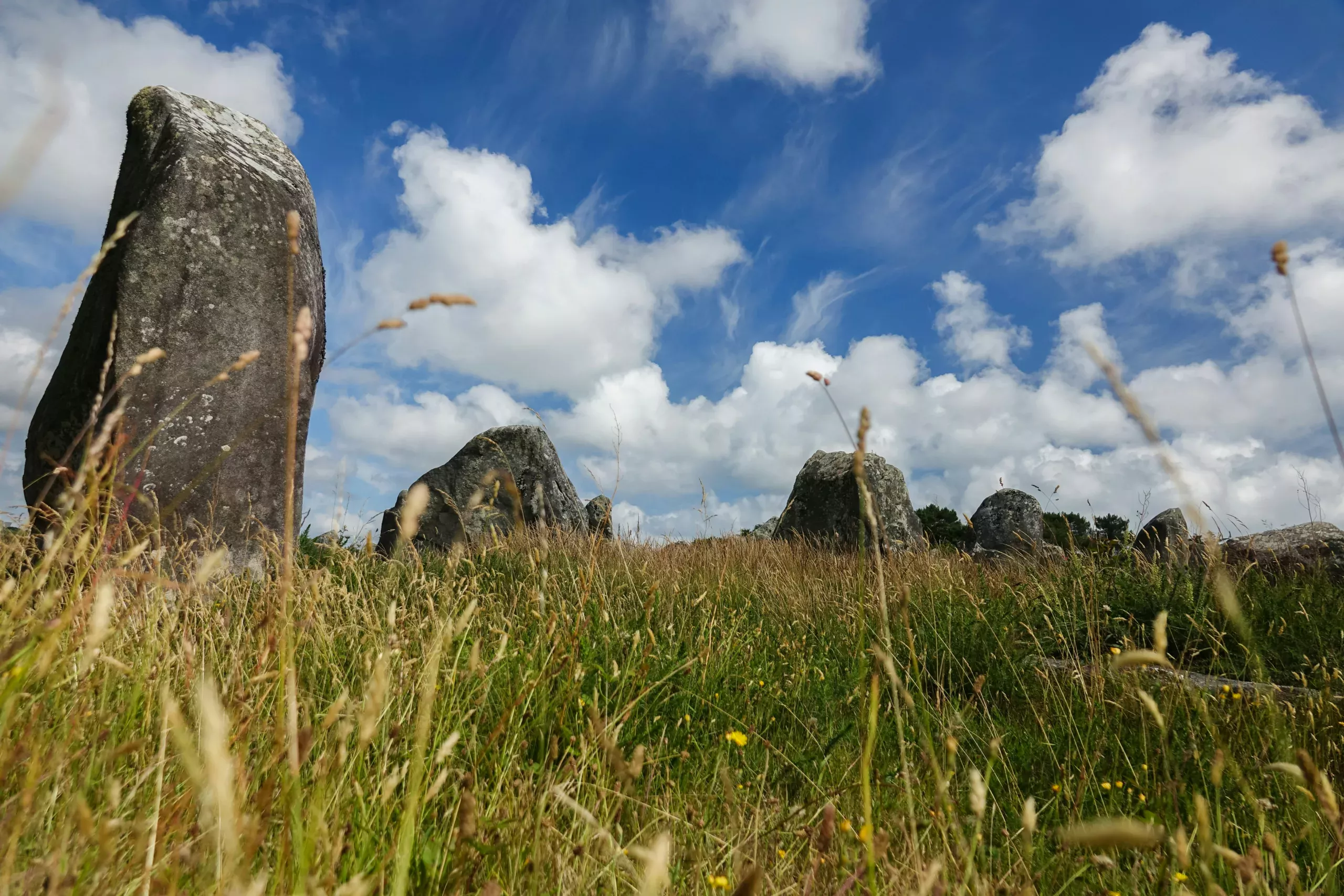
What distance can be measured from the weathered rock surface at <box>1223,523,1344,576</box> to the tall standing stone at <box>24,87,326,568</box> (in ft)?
25.7

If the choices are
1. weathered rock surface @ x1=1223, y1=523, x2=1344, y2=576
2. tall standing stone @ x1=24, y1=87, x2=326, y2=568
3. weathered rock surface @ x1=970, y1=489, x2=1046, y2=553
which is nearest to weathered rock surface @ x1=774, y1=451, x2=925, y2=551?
weathered rock surface @ x1=970, y1=489, x2=1046, y2=553

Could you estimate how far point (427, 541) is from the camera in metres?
10.3

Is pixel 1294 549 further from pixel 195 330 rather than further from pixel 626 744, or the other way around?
pixel 195 330

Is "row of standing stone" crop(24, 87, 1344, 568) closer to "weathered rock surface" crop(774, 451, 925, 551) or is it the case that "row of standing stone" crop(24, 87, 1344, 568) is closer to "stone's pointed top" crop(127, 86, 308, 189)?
"stone's pointed top" crop(127, 86, 308, 189)

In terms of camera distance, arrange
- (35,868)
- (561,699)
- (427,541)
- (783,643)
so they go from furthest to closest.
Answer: (427,541) → (783,643) → (561,699) → (35,868)

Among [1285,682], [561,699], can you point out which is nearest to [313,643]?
[561,699]

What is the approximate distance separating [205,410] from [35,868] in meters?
4.67

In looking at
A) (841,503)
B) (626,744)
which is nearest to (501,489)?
(841,503)

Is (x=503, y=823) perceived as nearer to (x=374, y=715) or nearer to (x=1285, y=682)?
(x=374, y=715)

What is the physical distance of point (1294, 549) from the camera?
798 cm

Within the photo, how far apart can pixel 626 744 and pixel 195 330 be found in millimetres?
4186

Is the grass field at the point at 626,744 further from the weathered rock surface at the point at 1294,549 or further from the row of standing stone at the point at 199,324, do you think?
the weathered rock surface at the point at 1294,549

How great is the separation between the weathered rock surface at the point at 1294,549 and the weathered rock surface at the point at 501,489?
7381 millimetres

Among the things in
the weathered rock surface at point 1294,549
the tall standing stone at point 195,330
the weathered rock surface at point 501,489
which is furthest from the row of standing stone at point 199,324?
the weathered rock surface at point 501,489
